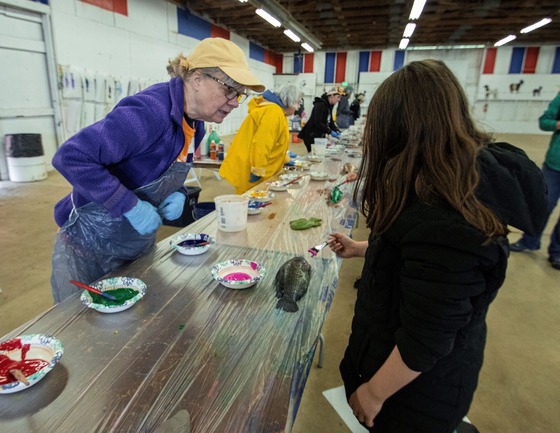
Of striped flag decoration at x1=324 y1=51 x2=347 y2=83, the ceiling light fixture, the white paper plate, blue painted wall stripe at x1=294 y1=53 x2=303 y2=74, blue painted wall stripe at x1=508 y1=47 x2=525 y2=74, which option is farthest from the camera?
blue painted wall stripe at x1=294 y1=53 x2=303 y2=74

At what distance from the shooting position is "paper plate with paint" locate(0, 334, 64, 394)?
29.9 inches

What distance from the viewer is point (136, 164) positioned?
1.38 meters

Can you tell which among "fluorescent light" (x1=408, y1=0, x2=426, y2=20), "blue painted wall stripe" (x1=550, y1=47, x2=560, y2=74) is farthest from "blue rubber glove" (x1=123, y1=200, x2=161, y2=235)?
"blue painted wall stripe" (x1=550, y1=47, x2=560, y2=74)

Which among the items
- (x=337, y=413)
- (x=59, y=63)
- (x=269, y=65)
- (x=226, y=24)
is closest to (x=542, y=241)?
(x=337, y=413)

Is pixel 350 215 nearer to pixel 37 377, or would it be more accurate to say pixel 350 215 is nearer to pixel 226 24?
A: pixel 37 377

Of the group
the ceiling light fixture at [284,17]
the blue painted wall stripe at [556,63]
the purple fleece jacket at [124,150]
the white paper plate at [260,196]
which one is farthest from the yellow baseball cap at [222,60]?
the blue painted wall stripe at [556,63]

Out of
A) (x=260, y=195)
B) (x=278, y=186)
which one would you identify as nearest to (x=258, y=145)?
(x=278, y=186)

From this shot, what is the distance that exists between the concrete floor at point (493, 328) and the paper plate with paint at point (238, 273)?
3.07ft

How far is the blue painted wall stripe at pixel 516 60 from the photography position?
46.0 ft

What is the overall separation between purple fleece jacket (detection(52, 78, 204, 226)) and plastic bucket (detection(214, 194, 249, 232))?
1.14 feet

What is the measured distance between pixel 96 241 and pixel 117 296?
387 millimetres

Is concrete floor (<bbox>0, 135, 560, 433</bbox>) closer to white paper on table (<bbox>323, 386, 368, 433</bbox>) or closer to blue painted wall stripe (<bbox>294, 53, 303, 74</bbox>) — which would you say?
white paper on table (<bbox>323, 386, 368, 433</bbox>)

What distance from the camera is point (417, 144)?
771mm

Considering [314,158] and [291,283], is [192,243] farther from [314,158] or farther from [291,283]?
[314,158]
